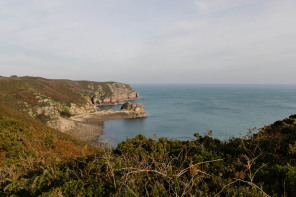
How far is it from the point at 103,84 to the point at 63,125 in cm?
11598

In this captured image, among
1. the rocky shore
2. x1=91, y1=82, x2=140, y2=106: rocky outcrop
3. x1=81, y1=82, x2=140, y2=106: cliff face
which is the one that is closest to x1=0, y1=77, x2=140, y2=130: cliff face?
x1=91, y1=82, x2=140, y2=106: rocky outcrop

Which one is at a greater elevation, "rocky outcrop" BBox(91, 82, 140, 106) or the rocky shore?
"rocky outcrop" BBox(91, 82, 140, 106)

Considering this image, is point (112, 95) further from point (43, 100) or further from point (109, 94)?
point (43, 100)

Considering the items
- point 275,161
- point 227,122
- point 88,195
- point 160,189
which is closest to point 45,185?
point 88,195

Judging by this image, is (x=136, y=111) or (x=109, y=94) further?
(x=109, y=94)

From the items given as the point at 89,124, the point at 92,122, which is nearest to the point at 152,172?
the point at 89,124

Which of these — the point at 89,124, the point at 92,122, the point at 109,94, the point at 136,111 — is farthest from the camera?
the point at 109,94

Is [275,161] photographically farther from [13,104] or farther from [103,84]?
[103,84]

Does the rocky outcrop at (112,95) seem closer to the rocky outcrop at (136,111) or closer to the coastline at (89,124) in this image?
the rocky outcrop at (136,111)

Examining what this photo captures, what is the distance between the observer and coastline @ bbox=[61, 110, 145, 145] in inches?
2170

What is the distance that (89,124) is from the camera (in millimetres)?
70500

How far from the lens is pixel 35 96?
58.5 meters

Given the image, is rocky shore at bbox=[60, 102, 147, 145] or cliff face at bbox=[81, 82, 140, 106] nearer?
rocky shore at bbox=[60, 102, 147, 145]

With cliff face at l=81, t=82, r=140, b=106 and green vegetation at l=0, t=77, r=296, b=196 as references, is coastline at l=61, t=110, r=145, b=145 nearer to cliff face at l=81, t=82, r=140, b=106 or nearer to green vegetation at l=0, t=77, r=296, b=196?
green vegetation at l=0, t=77, r=296, b=196
